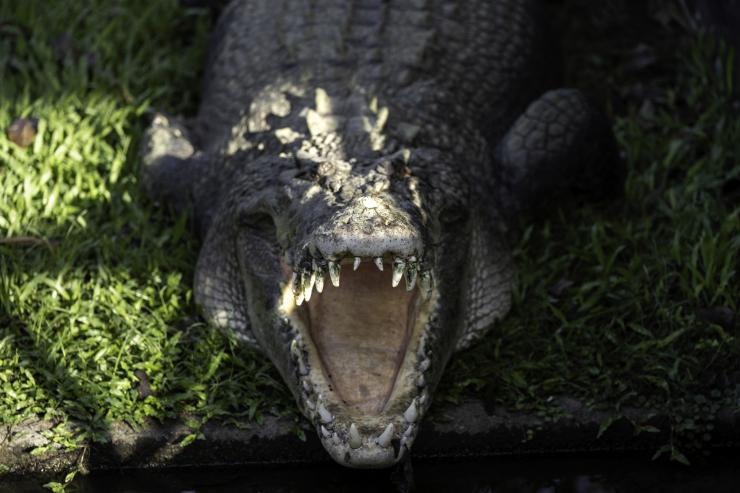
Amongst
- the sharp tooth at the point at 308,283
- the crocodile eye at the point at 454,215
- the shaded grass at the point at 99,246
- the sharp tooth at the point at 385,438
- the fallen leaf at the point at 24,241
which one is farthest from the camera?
the fallen leaf at the point at 24,241

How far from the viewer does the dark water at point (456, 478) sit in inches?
161

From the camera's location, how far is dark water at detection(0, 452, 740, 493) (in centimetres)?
410

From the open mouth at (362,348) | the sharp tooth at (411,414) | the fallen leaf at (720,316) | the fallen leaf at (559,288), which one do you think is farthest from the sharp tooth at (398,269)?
the fallen leaf at (720,316)

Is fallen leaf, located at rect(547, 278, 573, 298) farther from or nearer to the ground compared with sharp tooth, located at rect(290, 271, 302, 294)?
nearer to the ground

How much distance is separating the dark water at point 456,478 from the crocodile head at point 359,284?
0.98 ft

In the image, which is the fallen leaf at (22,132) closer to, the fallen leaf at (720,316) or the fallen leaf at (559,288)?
the fallen leaf at (559,288)

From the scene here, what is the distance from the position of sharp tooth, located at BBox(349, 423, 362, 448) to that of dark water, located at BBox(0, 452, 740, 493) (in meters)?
0.41

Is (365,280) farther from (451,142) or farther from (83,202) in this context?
(83,202)

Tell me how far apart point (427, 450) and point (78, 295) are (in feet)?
4.91

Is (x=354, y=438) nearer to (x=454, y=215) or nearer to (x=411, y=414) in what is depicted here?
(x=411, y=414)

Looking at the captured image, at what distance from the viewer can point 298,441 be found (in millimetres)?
4191

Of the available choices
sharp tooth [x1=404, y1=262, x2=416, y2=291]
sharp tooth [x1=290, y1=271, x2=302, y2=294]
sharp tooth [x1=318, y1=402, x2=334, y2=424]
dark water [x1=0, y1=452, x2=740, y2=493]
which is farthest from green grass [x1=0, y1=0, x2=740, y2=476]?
sharp tooth [x1=404, y1=262, x2=416, y2=291]

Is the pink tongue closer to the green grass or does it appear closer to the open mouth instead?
the open mouth

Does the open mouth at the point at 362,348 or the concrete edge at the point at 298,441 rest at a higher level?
the open mouth at the point at 362,348
